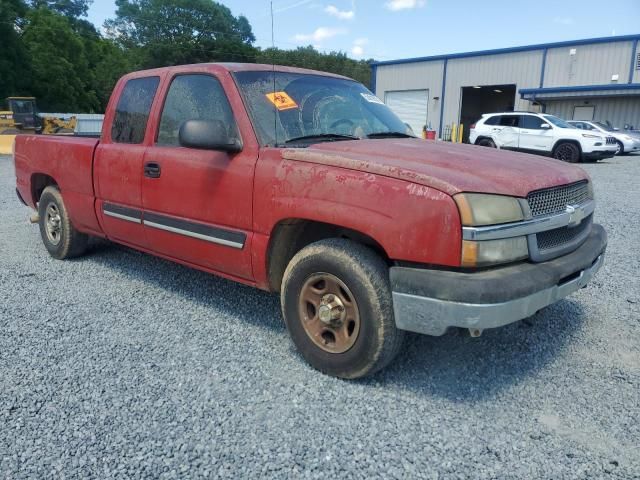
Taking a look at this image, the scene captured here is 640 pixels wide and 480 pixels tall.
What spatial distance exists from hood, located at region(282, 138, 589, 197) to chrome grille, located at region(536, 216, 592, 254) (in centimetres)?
27

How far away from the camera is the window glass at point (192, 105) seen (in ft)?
11.3

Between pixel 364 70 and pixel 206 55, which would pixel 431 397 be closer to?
pixel 206 55

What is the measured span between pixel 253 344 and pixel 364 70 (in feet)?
245

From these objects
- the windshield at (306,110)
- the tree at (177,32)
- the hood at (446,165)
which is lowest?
the hood at (446,165)

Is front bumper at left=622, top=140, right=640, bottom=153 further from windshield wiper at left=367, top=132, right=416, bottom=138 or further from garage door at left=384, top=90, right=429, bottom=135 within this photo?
windshield wiper at left=367, top=132, right=416, bottom=138

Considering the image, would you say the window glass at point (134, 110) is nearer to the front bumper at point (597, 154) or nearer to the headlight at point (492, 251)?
the headlight at point (492, 251)

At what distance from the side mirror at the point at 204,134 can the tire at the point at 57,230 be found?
2576 millimetres

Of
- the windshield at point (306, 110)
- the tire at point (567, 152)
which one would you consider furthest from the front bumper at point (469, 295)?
the tire at point (567, 152)

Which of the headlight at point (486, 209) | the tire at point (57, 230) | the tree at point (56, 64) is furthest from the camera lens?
the tree at point (56, 64)

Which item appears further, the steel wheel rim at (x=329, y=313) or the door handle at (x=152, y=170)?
the door handle at (x=152, y=170)

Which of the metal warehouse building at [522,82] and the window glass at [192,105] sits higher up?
the metal warehouse building at [522,82]

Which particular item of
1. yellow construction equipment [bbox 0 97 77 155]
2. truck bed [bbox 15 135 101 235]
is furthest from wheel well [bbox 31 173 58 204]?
yellow construction equipment [bbox 0 97 77 155]

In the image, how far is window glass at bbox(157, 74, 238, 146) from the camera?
345 centimetres

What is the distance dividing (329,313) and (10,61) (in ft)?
171
